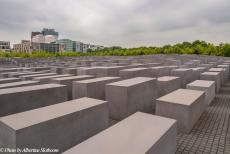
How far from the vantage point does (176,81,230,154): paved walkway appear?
4809 millimetres

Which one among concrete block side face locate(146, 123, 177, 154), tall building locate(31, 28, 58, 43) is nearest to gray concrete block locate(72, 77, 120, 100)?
concrete block side face locate(146, 123, 177, 154)

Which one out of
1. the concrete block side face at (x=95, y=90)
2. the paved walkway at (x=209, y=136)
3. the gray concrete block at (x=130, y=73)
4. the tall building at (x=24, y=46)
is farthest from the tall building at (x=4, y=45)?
the paved walkway at (x=209, y=136)

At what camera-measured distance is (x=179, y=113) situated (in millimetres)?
5852

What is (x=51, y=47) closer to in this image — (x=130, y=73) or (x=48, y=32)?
(x=48, y=32)

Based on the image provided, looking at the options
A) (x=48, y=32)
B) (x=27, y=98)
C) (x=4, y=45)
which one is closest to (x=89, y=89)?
(x=27, y=98)

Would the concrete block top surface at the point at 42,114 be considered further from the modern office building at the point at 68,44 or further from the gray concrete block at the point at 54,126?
the modern office building at the point at 68,44

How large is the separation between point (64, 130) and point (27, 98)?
2904 mm

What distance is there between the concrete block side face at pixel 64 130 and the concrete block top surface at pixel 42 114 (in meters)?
0.12

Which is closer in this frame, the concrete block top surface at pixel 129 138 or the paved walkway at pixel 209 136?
the concrete block top surface at pixel 129 138

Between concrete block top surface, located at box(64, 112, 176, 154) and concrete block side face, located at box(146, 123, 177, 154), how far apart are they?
0.07 m

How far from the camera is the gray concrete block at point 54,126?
3814mm

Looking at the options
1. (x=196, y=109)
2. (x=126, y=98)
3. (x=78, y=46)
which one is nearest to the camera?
(x=196, y=109)

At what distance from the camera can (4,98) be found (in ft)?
20.2

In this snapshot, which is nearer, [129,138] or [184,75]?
[129,138]
